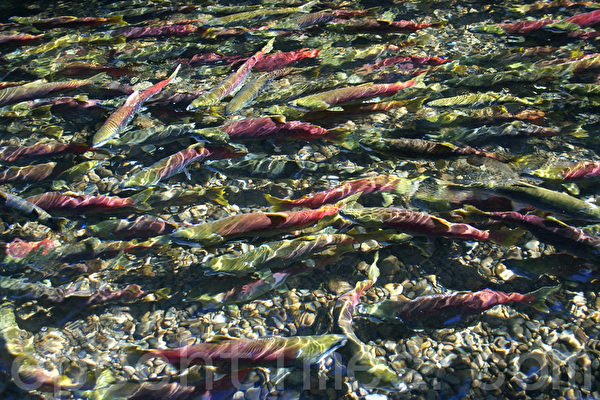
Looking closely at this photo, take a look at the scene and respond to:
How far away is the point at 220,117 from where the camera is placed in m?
4.52

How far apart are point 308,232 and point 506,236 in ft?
4.07

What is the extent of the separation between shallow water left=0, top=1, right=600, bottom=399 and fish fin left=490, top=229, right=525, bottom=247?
0.5 inches

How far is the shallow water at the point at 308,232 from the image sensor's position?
8.71ft

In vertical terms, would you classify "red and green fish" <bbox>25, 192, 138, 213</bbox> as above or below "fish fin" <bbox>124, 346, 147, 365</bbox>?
above

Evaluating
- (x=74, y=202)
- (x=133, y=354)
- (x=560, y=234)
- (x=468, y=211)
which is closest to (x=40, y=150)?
(x=74, y=202)

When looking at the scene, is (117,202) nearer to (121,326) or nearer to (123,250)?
(123,250)

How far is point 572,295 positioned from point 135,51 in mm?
5191

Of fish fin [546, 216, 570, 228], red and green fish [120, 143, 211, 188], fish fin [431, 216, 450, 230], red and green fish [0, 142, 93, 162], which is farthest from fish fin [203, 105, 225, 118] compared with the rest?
fish fin [546, 216, 570, 228]

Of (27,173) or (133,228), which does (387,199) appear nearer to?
(133,228)

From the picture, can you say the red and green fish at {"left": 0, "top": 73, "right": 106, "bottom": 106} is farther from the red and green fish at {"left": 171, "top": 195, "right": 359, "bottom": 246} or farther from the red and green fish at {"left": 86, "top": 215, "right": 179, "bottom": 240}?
the red and green fish at {"left": 171, "top": 195, "right": 359, "bottom": 246}

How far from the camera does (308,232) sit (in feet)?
10.8

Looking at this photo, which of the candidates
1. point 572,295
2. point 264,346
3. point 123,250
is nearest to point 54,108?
point 123,250

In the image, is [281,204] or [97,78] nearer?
[281,204]

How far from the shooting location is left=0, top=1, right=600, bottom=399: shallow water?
8.71 feet
